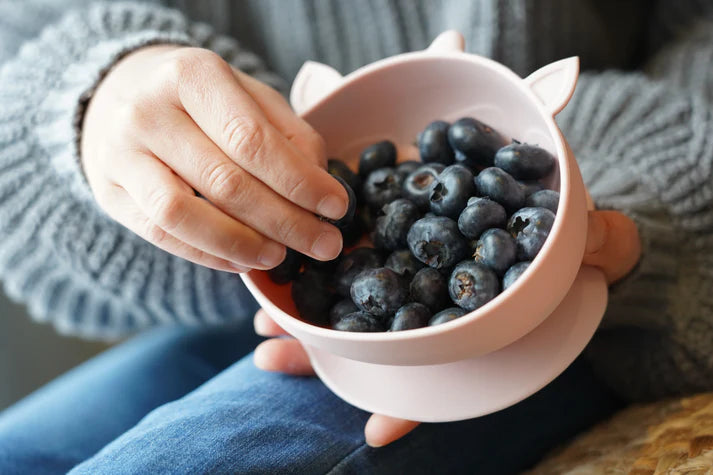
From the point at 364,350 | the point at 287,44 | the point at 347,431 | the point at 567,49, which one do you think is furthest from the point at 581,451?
the point at 287,44

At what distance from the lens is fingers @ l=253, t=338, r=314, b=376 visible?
2.20 ft

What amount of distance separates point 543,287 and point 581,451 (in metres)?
0.34

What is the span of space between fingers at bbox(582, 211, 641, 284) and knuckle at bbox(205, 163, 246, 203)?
0.30m

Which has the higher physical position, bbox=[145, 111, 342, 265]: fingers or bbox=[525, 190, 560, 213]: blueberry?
bbox=[145, 111, 342, 265]: fingers

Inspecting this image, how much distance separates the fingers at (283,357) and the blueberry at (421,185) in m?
0.22

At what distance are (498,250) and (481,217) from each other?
1.3 inches

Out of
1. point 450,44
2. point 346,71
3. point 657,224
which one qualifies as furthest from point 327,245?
point 346,71

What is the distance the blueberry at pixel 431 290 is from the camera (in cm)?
51

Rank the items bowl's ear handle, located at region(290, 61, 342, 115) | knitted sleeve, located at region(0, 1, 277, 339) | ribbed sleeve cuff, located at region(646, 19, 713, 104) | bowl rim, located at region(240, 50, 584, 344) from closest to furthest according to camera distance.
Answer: bowl rim, located at region(240, 50, 584, 344), bowl's ear handle, located at region(290, 61, 342, 115), knitted sleeve, located at region(0, 1, 277, 339), ribbed sleeve cuff, located at region(646, 19, 713, 104)

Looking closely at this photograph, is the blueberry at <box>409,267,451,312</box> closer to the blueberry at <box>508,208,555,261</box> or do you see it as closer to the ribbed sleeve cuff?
the blueberry at <box>508,208,555,261</box>

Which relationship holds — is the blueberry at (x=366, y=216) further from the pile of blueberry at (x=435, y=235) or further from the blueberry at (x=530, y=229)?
the blueberry at (x=530, y=229)

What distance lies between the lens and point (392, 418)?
587 millimetres

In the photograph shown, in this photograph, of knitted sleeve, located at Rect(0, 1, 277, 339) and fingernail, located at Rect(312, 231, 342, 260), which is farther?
knitted sleeve, located at Rect(0, 1, 277, 339)

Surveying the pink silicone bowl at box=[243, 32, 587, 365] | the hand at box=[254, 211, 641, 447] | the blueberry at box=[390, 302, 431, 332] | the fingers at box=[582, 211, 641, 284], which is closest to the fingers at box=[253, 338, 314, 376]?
the hand at box=[254, 211, 641, 447]
